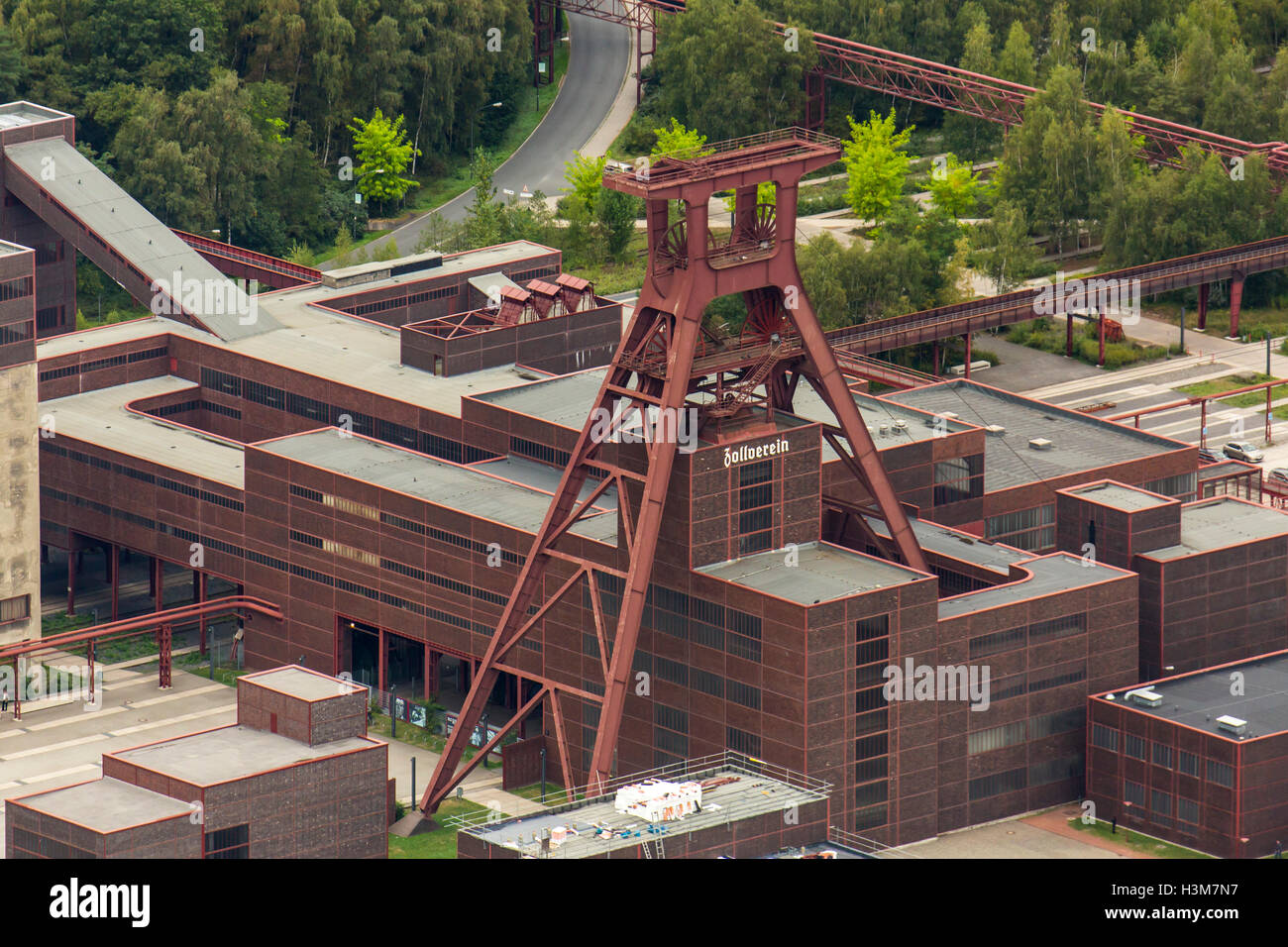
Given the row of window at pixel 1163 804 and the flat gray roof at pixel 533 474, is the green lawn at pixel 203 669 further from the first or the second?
the row of window at pixel 1163 804

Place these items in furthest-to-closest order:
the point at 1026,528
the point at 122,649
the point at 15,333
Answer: the point at 122,649 → the point at 1026,528 → the point at 15,333

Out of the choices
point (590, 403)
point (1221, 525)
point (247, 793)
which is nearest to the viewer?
point (247, 793)

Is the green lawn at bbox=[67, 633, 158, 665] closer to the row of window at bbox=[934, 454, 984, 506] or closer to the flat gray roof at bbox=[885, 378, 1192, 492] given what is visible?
the flat gray roof at bbox=[885, 378, 1192, 492]

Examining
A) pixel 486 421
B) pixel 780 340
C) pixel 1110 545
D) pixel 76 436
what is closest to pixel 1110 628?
pixel 1110 545

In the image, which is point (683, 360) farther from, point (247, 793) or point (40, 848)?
point (40, 848)

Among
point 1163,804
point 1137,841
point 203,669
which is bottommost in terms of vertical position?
point 1137,841

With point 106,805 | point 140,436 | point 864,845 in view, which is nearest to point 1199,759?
point 864,845

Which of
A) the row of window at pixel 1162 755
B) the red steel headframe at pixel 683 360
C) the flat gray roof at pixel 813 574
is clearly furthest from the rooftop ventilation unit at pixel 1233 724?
the red steel headframe at pixel 683 360
